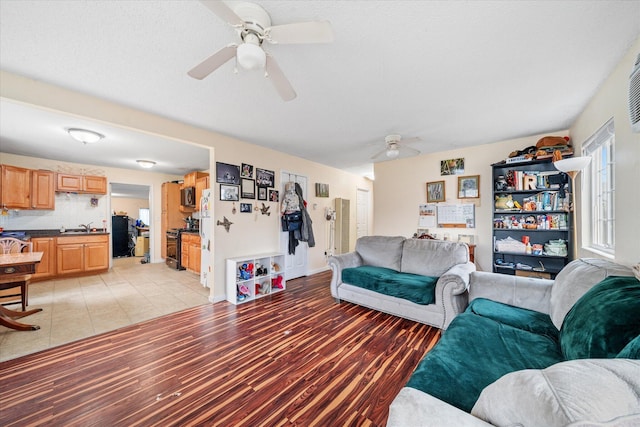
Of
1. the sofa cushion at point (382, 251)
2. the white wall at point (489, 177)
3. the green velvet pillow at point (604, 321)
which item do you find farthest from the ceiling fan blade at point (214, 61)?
the sofa cushion at point (382, 251)

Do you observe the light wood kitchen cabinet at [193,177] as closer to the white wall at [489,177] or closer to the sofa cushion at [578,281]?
the white wall at [489,177]

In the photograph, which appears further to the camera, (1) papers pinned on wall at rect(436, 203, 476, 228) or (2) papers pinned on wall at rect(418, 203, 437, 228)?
(2) papers pinned on wall at rect(418, 203, 437, 228)

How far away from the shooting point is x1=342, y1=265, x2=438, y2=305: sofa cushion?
97.2 inches

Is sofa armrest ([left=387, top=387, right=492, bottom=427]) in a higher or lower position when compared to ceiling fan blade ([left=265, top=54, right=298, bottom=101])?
lower

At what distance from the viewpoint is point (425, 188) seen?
444 centimetres

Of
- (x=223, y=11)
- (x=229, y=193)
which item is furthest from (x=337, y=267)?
(x=223, y=11)

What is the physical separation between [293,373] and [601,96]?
3712 mm

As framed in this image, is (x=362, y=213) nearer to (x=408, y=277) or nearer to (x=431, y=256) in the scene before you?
(x=431, y=256)

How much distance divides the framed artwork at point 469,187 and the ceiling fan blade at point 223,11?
159 inches

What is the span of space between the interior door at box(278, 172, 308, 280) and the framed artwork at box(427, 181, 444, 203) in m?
2.41

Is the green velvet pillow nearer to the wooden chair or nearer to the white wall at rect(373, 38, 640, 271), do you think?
the white wall at rect(373, 38, 640, 271)

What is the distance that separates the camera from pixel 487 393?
2.41 ft

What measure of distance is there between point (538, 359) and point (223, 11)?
2.43 m

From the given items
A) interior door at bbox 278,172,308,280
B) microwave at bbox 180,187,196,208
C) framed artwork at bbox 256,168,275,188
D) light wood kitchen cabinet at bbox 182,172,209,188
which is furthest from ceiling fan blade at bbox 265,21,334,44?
microwave at bbox 180,187,196,208
